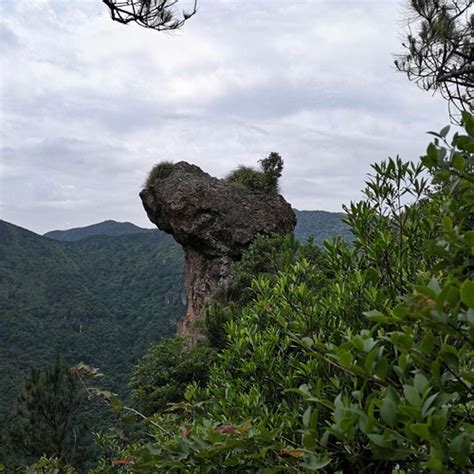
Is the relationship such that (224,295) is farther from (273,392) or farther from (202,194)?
(273,392)

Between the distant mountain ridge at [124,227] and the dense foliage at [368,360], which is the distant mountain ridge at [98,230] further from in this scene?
the dense foliage at [368,360]

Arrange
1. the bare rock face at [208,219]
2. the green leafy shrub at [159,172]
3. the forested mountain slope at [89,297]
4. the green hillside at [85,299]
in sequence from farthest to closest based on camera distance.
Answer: the forested mountain slope at [89,297] < the green hillside at [85,299] < the green leafy shrub at [159,172] < the bare rock face at [208,219]

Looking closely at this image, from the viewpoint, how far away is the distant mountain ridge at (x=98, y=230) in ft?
518

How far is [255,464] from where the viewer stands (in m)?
1.76

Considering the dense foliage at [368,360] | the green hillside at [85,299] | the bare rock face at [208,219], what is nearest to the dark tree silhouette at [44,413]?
the bare rock face at [208,219]

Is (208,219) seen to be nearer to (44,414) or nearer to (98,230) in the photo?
(44,414)

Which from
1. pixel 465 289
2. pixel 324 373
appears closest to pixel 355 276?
pixel 324 373

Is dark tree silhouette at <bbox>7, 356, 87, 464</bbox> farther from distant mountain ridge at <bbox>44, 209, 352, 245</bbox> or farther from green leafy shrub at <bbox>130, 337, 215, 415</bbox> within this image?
distant mountain ridge at <bbox>44, 209, 352, 245</bbox>

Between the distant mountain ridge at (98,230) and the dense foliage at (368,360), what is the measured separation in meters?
148

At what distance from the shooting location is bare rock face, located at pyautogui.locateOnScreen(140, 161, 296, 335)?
16.1 m

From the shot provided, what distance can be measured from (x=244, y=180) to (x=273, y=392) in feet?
52.4

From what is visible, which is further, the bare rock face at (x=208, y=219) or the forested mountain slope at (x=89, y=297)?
the forested mountain slope at (x=89, y=297)

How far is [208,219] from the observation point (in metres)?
16.2

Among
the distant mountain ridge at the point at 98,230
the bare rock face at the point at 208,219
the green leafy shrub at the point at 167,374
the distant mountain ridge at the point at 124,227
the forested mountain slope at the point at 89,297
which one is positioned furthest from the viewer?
the distant mountain ridge at the point at 98,230
